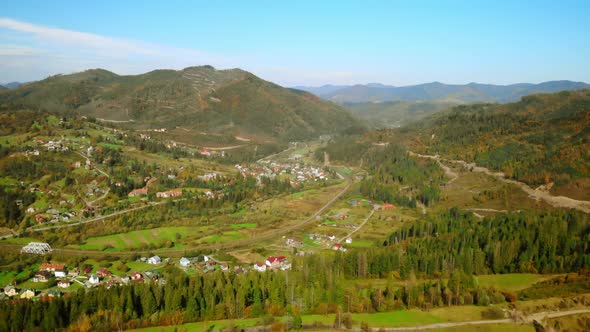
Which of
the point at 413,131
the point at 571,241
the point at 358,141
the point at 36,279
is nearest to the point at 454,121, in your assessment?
the point at 413,131

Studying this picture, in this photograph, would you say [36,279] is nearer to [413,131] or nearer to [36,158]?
[36,158]

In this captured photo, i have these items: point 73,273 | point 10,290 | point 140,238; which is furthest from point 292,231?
point 10,290

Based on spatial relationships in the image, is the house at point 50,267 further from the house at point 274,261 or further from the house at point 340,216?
the house at point 340,216

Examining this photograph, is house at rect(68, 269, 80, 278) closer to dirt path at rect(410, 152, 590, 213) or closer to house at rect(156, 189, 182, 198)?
house at rect(156, 189, 182, 198)

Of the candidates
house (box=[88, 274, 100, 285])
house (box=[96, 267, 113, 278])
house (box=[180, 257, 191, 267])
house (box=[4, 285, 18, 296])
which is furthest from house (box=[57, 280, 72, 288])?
house (box=[180, 257, 191, 267])

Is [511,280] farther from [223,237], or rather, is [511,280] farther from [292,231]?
[223,237]
